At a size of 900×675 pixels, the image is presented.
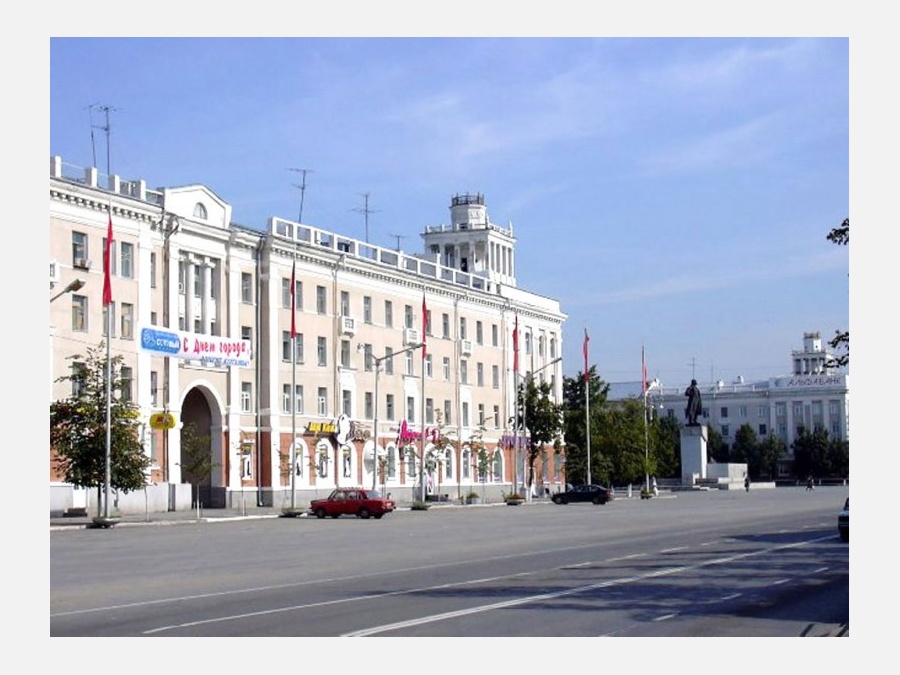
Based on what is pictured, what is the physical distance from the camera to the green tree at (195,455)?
61812 mm

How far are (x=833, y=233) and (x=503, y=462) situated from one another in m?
76.1

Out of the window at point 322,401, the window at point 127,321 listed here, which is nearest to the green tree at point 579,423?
the window at point 322,401

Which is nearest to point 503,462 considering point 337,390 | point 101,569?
point 337,390

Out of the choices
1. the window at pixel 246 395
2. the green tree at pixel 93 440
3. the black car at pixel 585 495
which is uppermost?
the window at pixel 246 395

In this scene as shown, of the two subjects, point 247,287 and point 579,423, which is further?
point 579,423

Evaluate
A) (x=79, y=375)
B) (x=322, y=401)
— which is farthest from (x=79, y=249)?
(x=322, y=401)

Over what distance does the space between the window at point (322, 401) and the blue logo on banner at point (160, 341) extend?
1454 centimetres

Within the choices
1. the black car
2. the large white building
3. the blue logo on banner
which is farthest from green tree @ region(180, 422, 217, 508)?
the large white building

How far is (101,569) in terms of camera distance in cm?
2892

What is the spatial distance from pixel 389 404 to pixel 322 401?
7504mm

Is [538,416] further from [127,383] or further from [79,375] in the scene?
[79,375]

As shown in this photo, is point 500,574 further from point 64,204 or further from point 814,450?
point 814,450

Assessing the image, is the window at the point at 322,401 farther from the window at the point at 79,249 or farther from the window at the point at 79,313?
the window at the point at 79,249

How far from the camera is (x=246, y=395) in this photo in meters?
72.5
